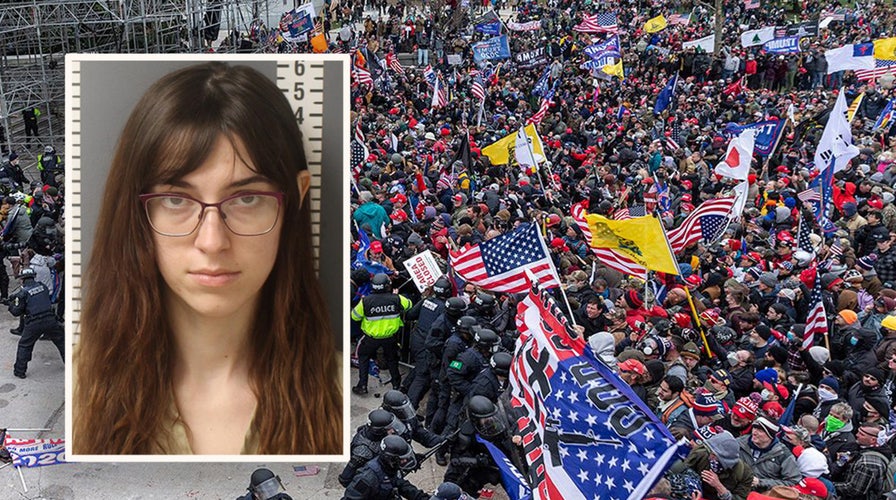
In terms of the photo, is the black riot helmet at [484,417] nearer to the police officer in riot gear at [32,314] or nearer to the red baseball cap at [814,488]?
the red baseball cap at [814,488]

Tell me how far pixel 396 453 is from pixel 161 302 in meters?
2.82

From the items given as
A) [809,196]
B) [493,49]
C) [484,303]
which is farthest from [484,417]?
[493,49]

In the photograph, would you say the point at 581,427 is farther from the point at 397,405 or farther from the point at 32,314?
the point at 32,314

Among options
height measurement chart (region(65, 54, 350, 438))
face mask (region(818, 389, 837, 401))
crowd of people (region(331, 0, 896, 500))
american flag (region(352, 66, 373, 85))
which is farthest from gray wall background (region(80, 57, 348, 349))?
american flag (region(352, 66, 373, 85))

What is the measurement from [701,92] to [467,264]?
18.3m

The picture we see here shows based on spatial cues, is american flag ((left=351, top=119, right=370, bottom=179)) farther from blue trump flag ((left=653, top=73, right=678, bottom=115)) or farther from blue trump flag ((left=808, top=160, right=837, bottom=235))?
blue trump flag ((left=653, top=73, right=678, bottom=115))

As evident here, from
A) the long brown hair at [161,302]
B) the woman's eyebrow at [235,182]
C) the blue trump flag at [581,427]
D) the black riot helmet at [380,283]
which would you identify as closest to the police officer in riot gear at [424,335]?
the black riot helmet at [380,283]

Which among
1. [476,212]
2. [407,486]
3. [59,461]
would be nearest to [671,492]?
[407,486]

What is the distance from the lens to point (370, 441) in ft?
21.7

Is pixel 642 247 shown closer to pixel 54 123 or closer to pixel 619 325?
pixel 619 325

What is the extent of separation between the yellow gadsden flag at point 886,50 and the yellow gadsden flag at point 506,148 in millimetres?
11792

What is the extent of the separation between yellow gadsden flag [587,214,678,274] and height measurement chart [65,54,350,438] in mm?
5625

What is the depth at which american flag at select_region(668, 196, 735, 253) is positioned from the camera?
34.8 feet

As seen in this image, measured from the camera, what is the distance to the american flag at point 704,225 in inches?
418
